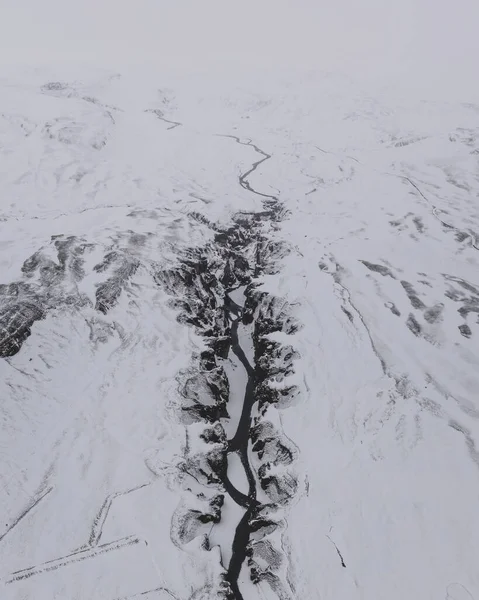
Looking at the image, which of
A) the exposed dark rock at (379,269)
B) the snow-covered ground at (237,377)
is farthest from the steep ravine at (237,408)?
the exposed dark rock at (379,269)

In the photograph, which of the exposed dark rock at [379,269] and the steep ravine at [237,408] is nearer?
the steep ravine at [237,408]

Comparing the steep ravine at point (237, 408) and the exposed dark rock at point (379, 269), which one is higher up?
the exposed dark rock at point (379, 269)

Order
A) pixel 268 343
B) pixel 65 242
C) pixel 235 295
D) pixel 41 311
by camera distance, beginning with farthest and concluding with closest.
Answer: pixel 235 295 < pixel 65 242 < pixel 268 343 < pixel 41 311

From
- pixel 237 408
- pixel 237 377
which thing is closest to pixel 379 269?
pixel 237 377

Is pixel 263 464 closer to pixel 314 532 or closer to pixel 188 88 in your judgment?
pixel 314 532

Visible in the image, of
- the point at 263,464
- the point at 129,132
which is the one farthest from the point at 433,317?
the point at 129,132

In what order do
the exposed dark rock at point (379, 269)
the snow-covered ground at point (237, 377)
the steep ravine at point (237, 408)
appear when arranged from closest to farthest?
the snow-covered ground at point (237, 377), the steep ravine at point (237, 408), the exposed dark rock at point (379, 269)

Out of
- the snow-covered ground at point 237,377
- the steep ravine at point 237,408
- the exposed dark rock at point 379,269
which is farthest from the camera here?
the exposed dark rock at point 379,269

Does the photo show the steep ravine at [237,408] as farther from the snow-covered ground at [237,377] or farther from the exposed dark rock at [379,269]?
the exposed dark rock at [379,269]
